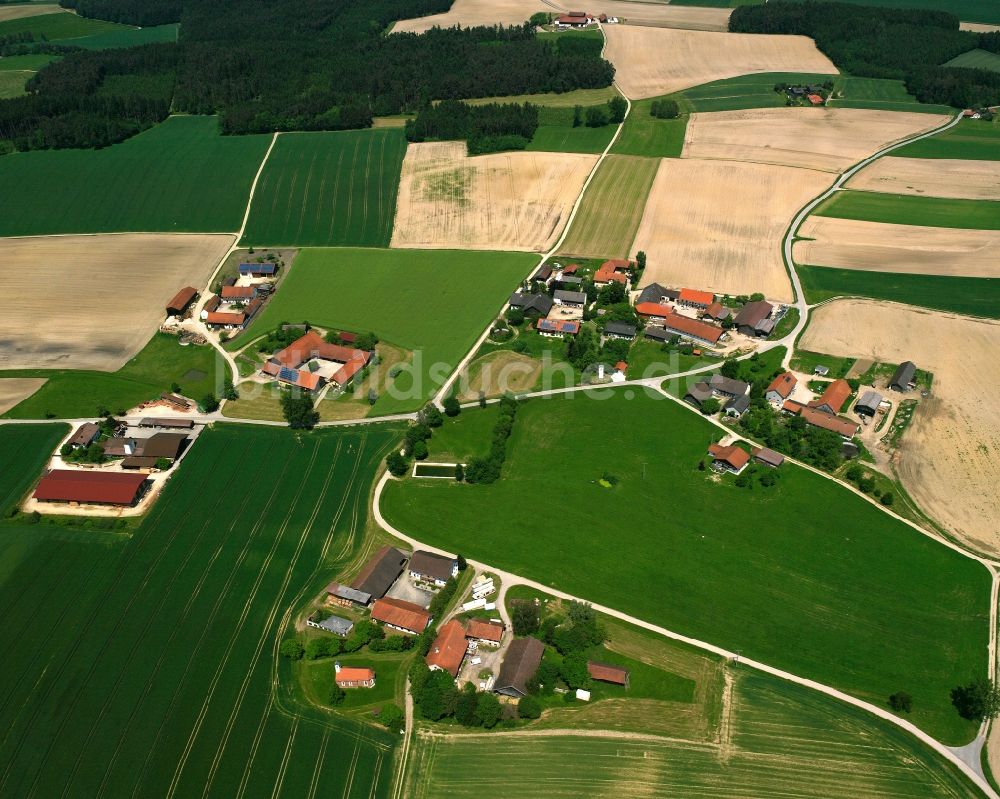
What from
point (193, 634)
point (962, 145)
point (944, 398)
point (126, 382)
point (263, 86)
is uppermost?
point (263, 86)

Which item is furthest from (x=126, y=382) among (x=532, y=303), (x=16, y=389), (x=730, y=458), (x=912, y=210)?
(x=912, y=210)

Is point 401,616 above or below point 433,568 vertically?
below

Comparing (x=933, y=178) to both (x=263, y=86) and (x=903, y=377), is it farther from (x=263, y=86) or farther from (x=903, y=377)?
(x=263, y=86)

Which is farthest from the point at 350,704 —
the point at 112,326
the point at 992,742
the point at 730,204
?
the point at 730,204

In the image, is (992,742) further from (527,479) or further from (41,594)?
(41,594)

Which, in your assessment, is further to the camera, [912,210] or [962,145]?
[962,145]

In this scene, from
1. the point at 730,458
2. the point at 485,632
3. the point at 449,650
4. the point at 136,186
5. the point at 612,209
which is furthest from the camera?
the point at 136,186
